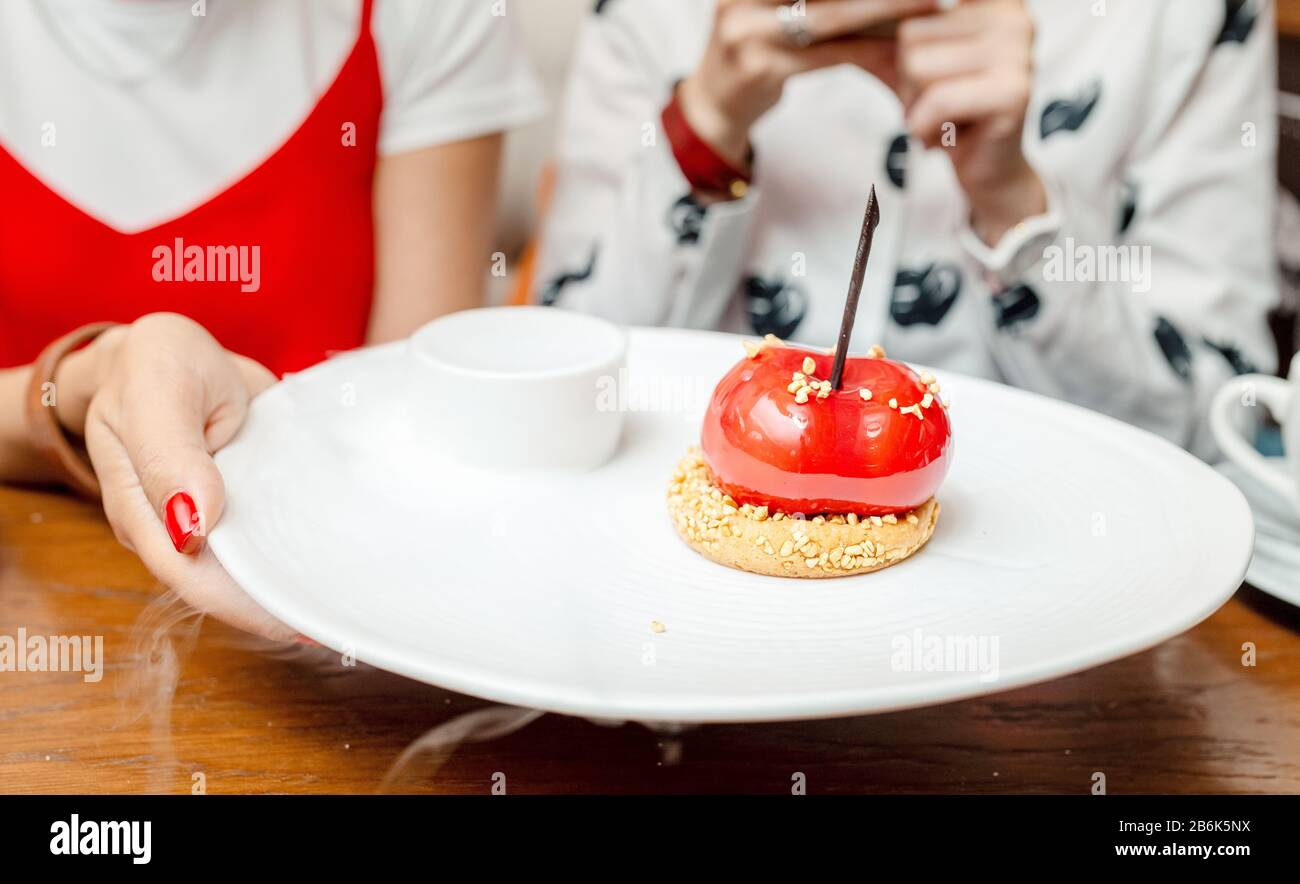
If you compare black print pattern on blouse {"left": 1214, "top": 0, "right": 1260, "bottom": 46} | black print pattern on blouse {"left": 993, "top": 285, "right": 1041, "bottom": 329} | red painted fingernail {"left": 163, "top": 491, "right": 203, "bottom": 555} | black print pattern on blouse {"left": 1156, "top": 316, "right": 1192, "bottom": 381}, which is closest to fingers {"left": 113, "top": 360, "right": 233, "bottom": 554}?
red painted fingernail {"left": 163, "top": 491, "right": 203, "bottom": 555}

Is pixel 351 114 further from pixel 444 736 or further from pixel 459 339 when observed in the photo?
pixel 444 736

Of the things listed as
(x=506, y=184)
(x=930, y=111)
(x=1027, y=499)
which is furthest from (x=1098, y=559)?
(x=506, y=184)

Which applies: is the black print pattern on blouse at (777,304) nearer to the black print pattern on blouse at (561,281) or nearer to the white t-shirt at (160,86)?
the black print pattern on blouse at (561,281)

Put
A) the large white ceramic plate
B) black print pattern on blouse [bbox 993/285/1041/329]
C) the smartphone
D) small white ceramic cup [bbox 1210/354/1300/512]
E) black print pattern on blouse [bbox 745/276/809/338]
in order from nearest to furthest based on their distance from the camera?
the large white ceramic plate < small white ceramic cup [bbox 1210/354/1300/512] < the smartphone < black print pattern on blouse [bbox 993/285/1041/329] < black print pattern on blouse [bbox 745/276/809/338]

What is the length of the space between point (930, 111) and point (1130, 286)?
267mm

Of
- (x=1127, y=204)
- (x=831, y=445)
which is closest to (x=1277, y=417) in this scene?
(x=831, y=445)

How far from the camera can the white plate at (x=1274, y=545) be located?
52cm

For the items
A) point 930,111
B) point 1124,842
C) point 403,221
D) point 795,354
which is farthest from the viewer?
point 403,221

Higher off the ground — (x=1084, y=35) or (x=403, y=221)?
(x=1084, y=35)

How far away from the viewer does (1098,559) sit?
0.46m

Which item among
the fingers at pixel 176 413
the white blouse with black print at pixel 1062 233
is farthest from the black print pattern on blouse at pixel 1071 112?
the fingers at pixel 176 413

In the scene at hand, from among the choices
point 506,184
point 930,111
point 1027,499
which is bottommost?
point 506,184

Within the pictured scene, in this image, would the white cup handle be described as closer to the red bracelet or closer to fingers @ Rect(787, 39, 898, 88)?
fingers @ Rect(787, 39, 898, 88)

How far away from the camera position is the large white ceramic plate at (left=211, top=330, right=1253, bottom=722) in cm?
37
